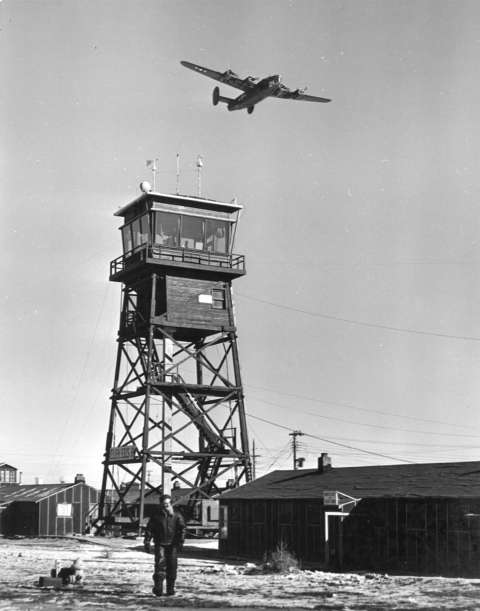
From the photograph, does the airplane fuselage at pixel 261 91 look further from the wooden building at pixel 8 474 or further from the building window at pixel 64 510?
the wooden building at pixel 8 474

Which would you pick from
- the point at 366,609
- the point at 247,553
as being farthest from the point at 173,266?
the point at 366,609

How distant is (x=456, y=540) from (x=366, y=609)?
12.2m

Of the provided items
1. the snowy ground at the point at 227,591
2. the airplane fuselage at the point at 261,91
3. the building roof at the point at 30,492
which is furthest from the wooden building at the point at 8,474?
the snowy ground at the point at 227,591

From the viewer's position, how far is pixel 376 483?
34.8 meters

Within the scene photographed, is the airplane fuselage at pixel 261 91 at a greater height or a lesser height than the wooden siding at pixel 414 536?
greater

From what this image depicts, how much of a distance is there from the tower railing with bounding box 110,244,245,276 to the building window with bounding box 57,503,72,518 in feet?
77.2

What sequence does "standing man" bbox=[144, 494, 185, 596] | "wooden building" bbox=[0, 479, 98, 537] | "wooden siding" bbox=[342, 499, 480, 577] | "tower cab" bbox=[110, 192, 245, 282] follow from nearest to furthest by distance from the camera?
1. "standing man" bbox=[144, 494, 185, 596]
2. "wooden siding" bbox=[342, 499, 480, 577]
3. "tower cab" bbox=[110, 192, 245, 282]
4. "wooden building" bbox=[0, 479, 98, 537]

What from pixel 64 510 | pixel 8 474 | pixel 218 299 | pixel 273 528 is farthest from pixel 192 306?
→ pixel 8 474

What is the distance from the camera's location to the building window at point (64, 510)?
6781cm

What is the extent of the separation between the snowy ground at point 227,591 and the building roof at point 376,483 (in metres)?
5.12

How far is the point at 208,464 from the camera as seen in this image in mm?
49656

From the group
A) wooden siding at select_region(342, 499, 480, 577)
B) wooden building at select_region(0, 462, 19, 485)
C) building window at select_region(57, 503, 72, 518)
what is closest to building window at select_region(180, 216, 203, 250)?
wooden siding at select_region(342, 499, 480, 577)

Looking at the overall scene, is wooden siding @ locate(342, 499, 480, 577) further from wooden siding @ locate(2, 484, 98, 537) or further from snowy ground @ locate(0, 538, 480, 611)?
wooden siding @ locate(2, 484, 98, 537)

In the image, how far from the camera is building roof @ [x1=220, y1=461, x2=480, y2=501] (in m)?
31.0
